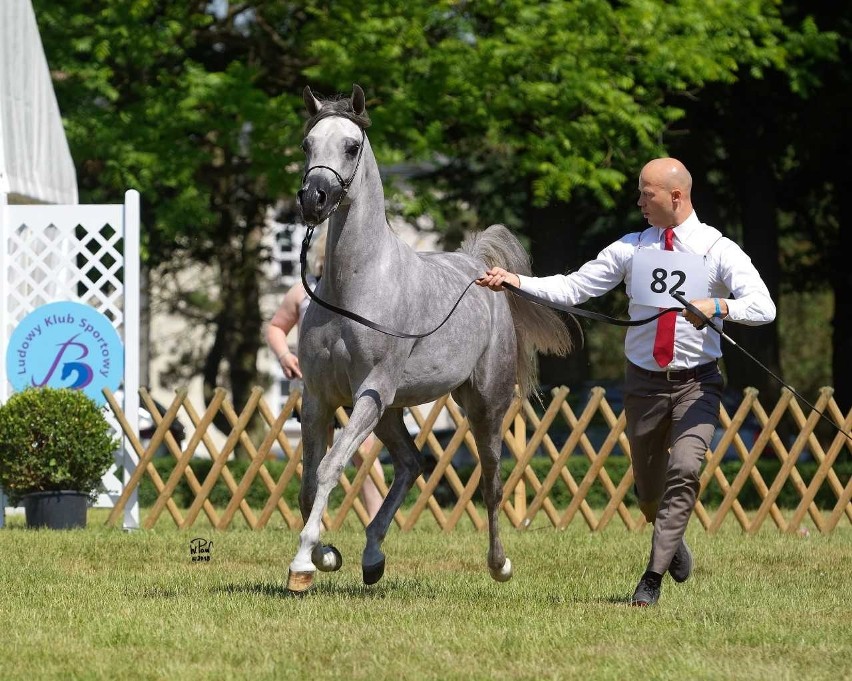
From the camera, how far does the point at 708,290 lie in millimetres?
6668

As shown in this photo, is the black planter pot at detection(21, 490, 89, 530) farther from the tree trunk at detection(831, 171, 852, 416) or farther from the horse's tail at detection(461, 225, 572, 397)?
the tree trunk at detection(831, 171, 852, 416)

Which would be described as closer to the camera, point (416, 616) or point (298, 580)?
point (416, 616)

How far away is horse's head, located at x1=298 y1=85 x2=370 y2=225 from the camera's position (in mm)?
6199

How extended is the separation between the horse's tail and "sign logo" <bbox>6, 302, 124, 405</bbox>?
3.82 meters

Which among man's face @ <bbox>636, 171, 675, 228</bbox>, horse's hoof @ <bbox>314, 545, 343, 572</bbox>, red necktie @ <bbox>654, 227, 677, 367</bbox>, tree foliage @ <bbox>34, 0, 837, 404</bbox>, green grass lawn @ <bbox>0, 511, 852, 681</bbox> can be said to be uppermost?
tree foliage @ <bbox>34, 0, 837, 404</bbox>

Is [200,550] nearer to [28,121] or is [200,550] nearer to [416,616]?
[416,616]

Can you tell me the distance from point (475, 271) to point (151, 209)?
36.2 ft

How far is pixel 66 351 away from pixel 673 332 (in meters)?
6.13

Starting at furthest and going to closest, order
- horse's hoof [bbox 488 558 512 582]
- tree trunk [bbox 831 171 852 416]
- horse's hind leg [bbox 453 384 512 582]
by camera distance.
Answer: tree trunk [bbox 831 171 852 416]
horse's hind leg [bbox 453 384 512 582]
horse's hoof [bbox 488 558 512 582]

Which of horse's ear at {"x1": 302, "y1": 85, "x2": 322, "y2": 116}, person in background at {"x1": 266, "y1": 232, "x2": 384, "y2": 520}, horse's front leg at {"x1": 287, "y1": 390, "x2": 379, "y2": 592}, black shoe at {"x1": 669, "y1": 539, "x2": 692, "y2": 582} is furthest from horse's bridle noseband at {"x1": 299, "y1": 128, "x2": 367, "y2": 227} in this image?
person in background at {"x1": 266, "y1": 232, "x2": 384, "y2": 520}

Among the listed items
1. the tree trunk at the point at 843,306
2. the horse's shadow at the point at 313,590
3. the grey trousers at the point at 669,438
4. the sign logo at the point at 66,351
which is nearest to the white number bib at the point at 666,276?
the grey trousers at the point at 669,438

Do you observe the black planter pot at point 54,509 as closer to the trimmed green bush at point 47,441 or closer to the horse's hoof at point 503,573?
the trimmed green bush at point 47,441

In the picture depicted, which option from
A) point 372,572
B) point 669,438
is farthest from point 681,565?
point 372,572

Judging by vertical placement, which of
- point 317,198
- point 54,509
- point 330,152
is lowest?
point 54,509
